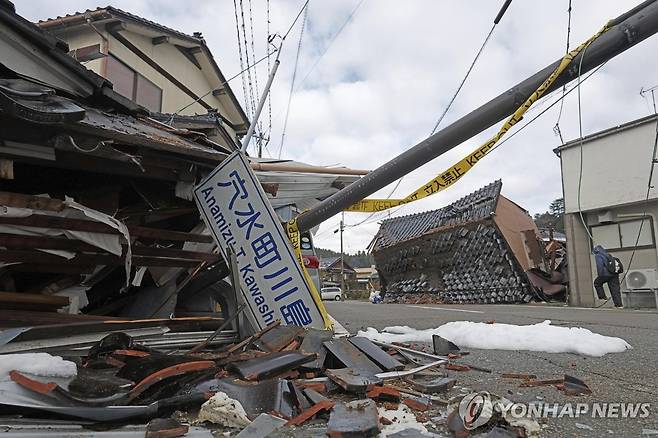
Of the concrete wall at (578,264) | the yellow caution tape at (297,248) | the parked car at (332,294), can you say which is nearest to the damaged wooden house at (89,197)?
the yellow caution tape at (297,248)

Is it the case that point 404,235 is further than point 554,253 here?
Yes

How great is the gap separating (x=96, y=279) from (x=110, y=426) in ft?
8.75

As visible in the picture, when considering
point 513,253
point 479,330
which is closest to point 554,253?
point 513,253

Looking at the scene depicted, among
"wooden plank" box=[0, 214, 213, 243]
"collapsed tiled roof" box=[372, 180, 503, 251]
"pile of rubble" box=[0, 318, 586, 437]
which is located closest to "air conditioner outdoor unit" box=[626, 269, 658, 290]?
"collapsed tiled roof" box=[372, 180, 503, 251]

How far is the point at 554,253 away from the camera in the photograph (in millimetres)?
16328

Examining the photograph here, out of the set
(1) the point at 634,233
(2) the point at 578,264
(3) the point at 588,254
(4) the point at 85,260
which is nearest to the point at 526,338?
(4) the point at 85,260

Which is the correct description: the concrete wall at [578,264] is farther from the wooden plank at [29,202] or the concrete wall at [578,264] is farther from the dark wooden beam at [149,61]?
the wooden plank at [29,202]

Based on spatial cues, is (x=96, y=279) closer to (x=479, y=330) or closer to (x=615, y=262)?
(x=479, y=330)

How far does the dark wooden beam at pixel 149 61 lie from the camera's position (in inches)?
451

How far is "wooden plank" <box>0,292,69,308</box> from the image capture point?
3.30m

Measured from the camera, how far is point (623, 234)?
46.2ft

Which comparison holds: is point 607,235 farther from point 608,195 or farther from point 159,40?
point 159,40

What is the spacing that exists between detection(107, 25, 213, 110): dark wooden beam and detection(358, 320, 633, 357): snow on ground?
10.8m

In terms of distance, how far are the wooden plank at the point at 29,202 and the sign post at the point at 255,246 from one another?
4.45ft
